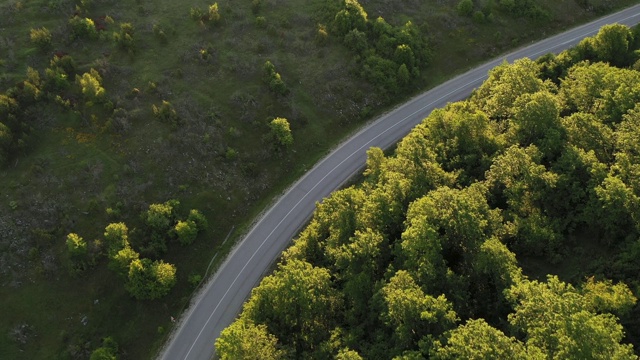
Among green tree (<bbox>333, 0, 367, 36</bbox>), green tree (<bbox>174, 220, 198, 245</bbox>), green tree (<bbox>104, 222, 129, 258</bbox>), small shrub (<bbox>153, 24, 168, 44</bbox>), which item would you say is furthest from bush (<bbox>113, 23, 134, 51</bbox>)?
green tree (<bbox>333, 0, 367, 36</bbox>)

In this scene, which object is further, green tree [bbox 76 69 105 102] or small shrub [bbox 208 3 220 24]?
small shrub [bbox 208 3 220 24]

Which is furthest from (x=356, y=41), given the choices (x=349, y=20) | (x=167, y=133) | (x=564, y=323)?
(x=564, y=323)

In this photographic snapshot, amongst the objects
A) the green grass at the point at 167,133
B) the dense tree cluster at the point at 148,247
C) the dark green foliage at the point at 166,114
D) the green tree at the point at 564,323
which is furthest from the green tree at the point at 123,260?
the green tree at the point at 564,323

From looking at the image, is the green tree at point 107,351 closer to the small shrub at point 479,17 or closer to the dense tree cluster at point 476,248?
the dense tree cluster at point 476,248

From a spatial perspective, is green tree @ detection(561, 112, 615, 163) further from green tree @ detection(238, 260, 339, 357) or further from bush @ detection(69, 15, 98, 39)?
bush @ detection(69, 15, 98, 39)

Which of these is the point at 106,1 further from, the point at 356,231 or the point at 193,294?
the point at 356,231

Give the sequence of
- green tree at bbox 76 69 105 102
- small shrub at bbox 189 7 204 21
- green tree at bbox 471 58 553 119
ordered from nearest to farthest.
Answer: green tree at bbox 471 58 553 119, green tree at bbox 76 69 105 102, small shrub at bbox 189 7 204 21

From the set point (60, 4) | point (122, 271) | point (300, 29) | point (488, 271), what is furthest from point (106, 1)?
point (488, 271)
